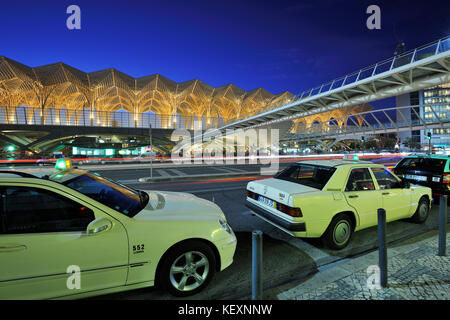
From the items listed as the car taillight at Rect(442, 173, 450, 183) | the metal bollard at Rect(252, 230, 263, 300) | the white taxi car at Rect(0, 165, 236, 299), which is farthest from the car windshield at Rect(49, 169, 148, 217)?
the car taillight at Rect(442, 173, 450, 183)

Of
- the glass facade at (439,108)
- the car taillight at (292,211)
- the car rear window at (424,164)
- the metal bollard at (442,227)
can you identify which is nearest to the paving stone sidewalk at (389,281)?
the metal bollard at (442,227)

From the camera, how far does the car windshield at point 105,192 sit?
262 cm

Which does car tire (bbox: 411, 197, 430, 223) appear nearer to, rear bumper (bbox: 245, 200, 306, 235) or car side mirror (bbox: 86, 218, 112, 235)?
rear bumper (bbox: 245, 200, 306, 235)

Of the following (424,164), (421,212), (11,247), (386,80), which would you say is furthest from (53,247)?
(386,80)

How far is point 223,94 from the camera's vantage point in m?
73.4

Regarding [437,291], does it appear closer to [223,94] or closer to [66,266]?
[66,266]

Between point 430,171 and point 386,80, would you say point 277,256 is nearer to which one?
point 430,171

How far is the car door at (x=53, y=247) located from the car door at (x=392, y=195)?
4.68 m

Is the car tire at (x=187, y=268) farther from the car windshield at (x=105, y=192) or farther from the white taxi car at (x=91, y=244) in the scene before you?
the car windshield at (x=105, y=192)

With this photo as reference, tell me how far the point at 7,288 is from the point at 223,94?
247 feet

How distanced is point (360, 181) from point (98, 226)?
4.31 metres

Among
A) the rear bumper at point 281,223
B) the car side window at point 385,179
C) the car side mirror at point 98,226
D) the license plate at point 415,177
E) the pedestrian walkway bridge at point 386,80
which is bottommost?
the rear bumper at point 281,223

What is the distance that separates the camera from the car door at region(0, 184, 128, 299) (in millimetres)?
1914
